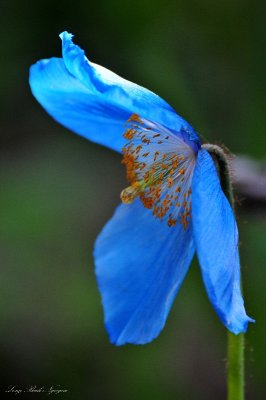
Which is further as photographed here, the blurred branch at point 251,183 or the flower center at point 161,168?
A: the blurred branch at point 251,183

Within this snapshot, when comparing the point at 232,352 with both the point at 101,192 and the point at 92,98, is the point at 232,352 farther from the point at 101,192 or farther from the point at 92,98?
the point at 101,192

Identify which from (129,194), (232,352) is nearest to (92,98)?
(129,194)

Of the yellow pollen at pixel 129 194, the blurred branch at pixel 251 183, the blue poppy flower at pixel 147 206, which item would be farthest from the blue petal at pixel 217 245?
the blurred branch at pixel 251 183

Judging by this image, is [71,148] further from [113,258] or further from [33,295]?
[113,258]

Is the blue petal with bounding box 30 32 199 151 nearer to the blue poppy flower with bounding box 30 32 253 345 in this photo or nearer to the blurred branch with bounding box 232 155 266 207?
the blue poppy flower with bounding box 30 32 253 345

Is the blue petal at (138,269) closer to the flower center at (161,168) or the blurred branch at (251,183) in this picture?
the flower center at (161,168)

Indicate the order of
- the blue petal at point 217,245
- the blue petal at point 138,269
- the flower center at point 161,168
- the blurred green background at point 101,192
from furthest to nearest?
1. the blurred green background at point 101,192
2. the flower center at point 161,168
3. the blue petal at point 138,269
4. the blue petal at point 217,245

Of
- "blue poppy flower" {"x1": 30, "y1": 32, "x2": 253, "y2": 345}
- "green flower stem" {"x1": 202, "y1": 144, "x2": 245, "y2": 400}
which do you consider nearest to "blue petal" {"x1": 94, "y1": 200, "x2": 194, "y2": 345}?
"blue poppy flower" {"x1": 30, "y1": 32, "x2": 253, "y2": 345}
